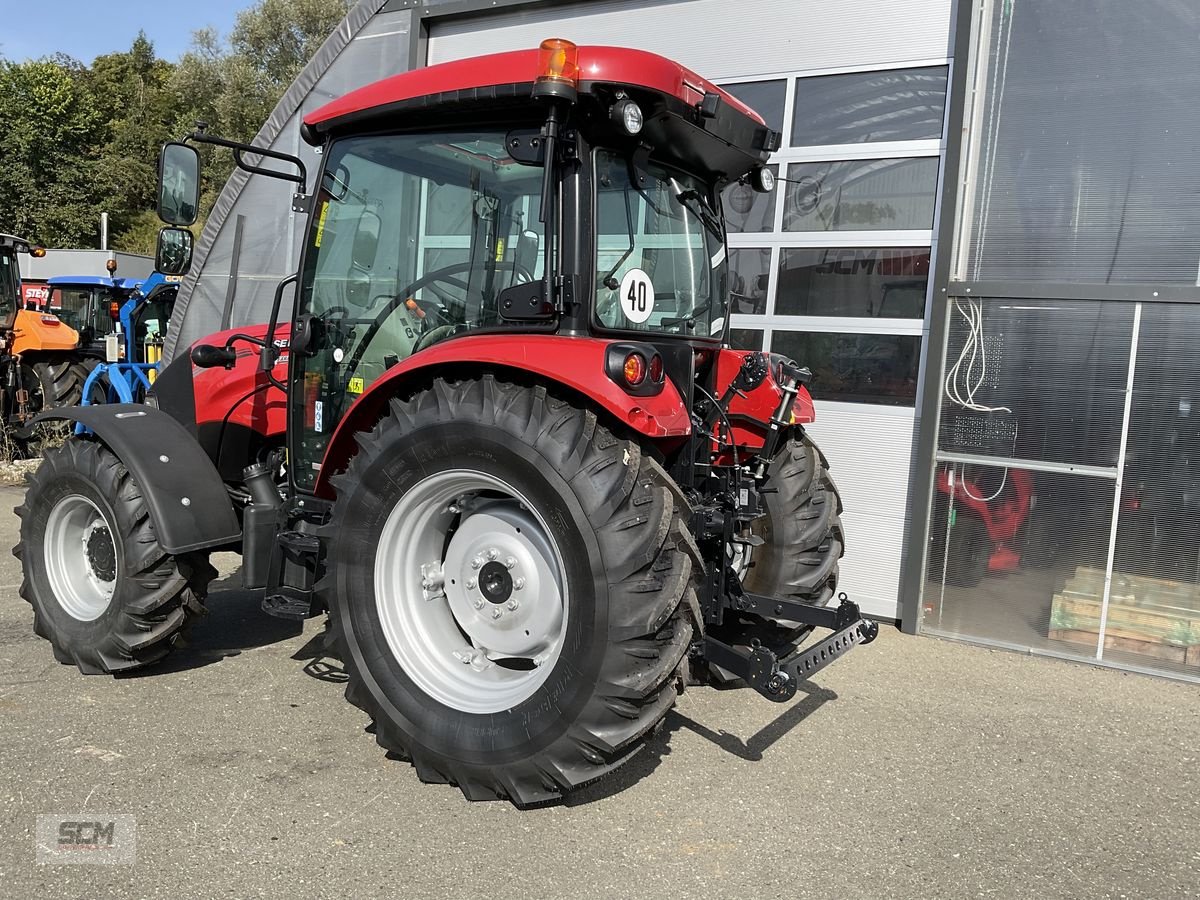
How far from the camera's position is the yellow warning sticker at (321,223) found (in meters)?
3.67

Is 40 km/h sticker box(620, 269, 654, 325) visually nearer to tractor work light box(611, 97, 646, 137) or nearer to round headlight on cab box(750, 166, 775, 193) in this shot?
tractor work light box(611, 97, 646, 137)

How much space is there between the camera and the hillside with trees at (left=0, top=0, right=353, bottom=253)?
103 feet

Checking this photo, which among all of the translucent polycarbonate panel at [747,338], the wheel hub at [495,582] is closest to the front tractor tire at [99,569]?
the wheel hub at [495,582]

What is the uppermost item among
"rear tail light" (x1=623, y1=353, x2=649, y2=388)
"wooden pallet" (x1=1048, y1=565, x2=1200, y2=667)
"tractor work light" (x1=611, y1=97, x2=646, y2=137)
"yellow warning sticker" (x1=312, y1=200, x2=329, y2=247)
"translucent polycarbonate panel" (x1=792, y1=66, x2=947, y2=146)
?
"translucent polycarbonate panel" (x1=792, y1=66, x2=947, y2=146)

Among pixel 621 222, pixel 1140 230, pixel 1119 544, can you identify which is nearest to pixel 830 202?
pixel 1140 230

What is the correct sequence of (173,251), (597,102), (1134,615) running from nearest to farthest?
1. (597,102)
2. (173,251)
3. (1134,615)

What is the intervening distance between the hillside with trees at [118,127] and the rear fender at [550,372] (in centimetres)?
2874

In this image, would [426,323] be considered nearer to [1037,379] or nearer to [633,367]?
[633,367]

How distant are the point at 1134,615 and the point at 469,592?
11.8 feet

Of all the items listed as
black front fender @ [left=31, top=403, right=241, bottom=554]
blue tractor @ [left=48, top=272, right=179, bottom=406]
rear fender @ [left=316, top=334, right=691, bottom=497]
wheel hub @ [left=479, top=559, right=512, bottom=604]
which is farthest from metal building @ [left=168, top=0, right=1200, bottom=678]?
blue tractor @ [left=48, top=272, right=179, bottom=406]

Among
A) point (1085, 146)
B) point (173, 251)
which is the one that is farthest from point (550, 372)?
point (1085, 146)

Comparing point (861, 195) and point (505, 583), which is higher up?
point (861, 195)

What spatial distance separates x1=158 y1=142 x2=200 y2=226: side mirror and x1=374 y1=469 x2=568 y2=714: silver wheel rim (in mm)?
1744

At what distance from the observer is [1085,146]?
4.86 m
